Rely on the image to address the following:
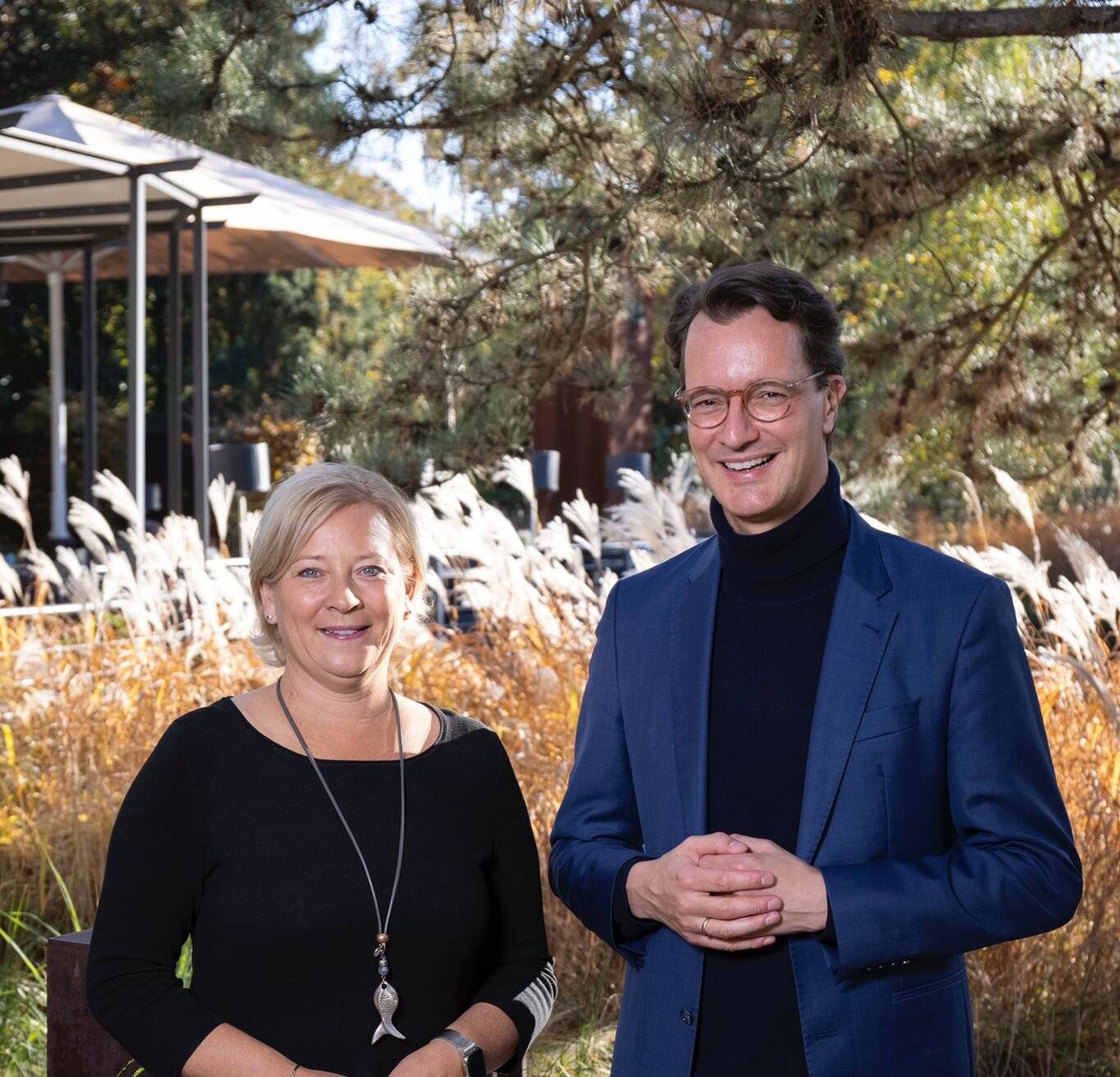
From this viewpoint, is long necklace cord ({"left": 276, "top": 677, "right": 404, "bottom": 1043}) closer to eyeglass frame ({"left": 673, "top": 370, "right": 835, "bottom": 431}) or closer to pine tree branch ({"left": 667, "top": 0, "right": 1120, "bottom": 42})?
eyeglass frame ({"left": 673, "top": 370, "right": 835, "bottom": 431})

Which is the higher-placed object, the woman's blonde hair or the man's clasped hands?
the woman's blonde hair

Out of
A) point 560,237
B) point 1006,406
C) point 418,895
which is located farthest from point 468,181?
point 418,895

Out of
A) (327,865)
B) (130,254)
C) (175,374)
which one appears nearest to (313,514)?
(327,865)

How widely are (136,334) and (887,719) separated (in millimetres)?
7672

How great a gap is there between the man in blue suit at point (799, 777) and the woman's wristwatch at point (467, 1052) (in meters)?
0.21

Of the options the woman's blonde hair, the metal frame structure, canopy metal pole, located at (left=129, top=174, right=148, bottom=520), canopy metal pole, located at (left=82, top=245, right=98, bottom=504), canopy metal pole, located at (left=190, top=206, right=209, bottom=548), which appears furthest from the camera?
canopy metal pole, located at (left=82, top=245, right=98, bottom=504)

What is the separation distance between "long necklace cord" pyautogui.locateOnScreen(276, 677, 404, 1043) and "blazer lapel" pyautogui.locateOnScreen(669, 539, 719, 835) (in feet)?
1.51

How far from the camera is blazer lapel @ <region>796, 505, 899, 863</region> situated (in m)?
2.04

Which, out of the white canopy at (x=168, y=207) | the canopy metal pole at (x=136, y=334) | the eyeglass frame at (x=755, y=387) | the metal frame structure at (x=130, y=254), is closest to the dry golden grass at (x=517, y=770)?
the eyeglass frame at (x=755, y=387)

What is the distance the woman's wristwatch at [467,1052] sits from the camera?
7.29ft

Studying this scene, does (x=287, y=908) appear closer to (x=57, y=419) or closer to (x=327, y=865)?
(x=327, y=865)

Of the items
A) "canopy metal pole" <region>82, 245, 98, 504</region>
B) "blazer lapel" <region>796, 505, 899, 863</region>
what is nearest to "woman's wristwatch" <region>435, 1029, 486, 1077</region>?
"blazer lapel" <region>796, 505, 899, 863</region>

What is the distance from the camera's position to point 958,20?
3713mm

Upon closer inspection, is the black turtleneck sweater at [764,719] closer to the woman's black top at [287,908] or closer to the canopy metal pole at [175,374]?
the woman's black top at [287,908]
